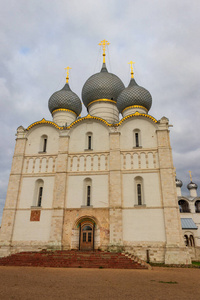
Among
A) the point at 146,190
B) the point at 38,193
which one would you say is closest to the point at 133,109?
the point at 146,190

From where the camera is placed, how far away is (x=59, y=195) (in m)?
17.0

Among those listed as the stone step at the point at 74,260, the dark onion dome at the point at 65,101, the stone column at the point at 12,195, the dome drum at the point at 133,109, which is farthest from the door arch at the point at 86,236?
the dark onion dome at the point at 65,101

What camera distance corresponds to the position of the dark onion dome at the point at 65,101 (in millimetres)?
22781

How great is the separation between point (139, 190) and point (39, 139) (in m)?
9.35

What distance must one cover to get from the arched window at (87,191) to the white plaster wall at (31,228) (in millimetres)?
2765

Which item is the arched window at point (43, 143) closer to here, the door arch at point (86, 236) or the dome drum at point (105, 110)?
the dome drum at point (105, 110)

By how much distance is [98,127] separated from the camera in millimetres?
19219

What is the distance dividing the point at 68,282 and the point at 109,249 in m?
8.07

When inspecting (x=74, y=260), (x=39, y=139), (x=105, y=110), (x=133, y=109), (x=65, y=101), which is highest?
(x=65, y=101)

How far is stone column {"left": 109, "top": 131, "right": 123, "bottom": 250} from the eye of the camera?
15.4 metres

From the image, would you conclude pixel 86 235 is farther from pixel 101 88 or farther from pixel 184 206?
pixel 184 206

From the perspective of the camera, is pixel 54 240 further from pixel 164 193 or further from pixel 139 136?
pixel 139 136

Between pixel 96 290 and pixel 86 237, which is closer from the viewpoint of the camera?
pixel 96 290

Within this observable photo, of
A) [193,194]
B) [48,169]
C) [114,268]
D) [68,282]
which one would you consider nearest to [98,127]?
[48,169]
